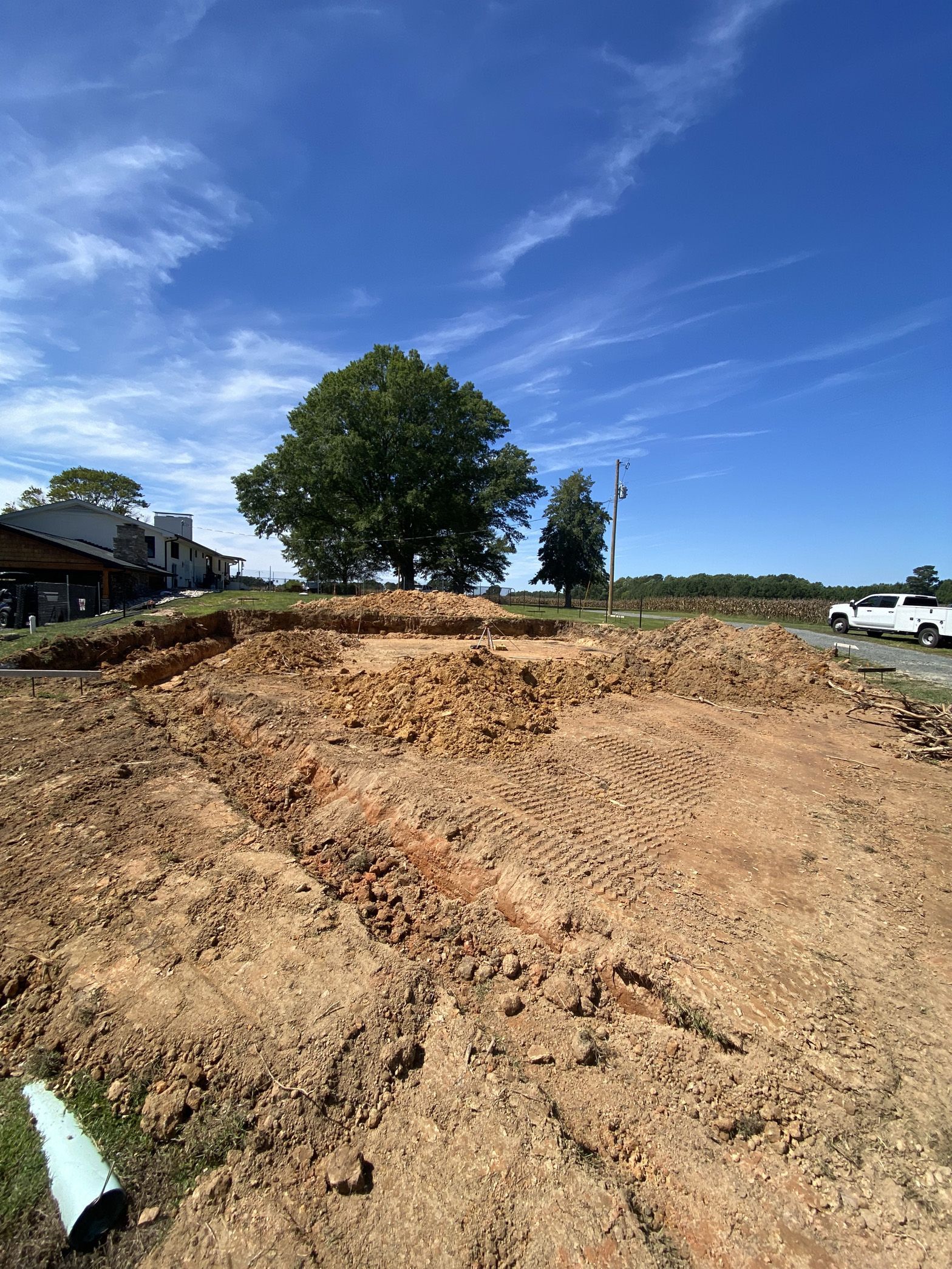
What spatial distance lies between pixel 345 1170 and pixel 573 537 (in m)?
51.9

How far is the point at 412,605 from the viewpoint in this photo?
27.2 m

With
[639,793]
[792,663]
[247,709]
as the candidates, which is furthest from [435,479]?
[639,793]

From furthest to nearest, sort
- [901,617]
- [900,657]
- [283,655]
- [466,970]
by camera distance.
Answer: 1. [901,617]
2. [900,657]
3. [283,655]
4. [466,970]

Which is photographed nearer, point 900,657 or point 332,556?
point 900,657

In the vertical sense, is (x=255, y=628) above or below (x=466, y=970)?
above

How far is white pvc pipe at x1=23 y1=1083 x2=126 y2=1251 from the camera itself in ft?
6.61

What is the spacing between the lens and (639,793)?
620cm

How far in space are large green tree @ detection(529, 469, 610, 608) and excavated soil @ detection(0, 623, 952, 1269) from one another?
154 ft

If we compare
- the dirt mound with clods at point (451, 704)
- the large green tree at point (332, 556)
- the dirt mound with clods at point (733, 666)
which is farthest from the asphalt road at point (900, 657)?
the large green tree at point (332, 556)

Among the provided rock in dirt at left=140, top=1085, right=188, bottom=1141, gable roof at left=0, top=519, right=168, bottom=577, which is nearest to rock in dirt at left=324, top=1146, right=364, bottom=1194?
rock in dirt at left=140, top=1085, right=188, bottom=1141

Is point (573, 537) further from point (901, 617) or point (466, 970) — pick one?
point (466, 970)

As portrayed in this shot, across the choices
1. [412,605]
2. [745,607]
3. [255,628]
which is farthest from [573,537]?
[255,628]

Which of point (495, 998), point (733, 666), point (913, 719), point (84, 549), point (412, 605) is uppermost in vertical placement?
point (84, 549)

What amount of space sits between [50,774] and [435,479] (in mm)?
34219
